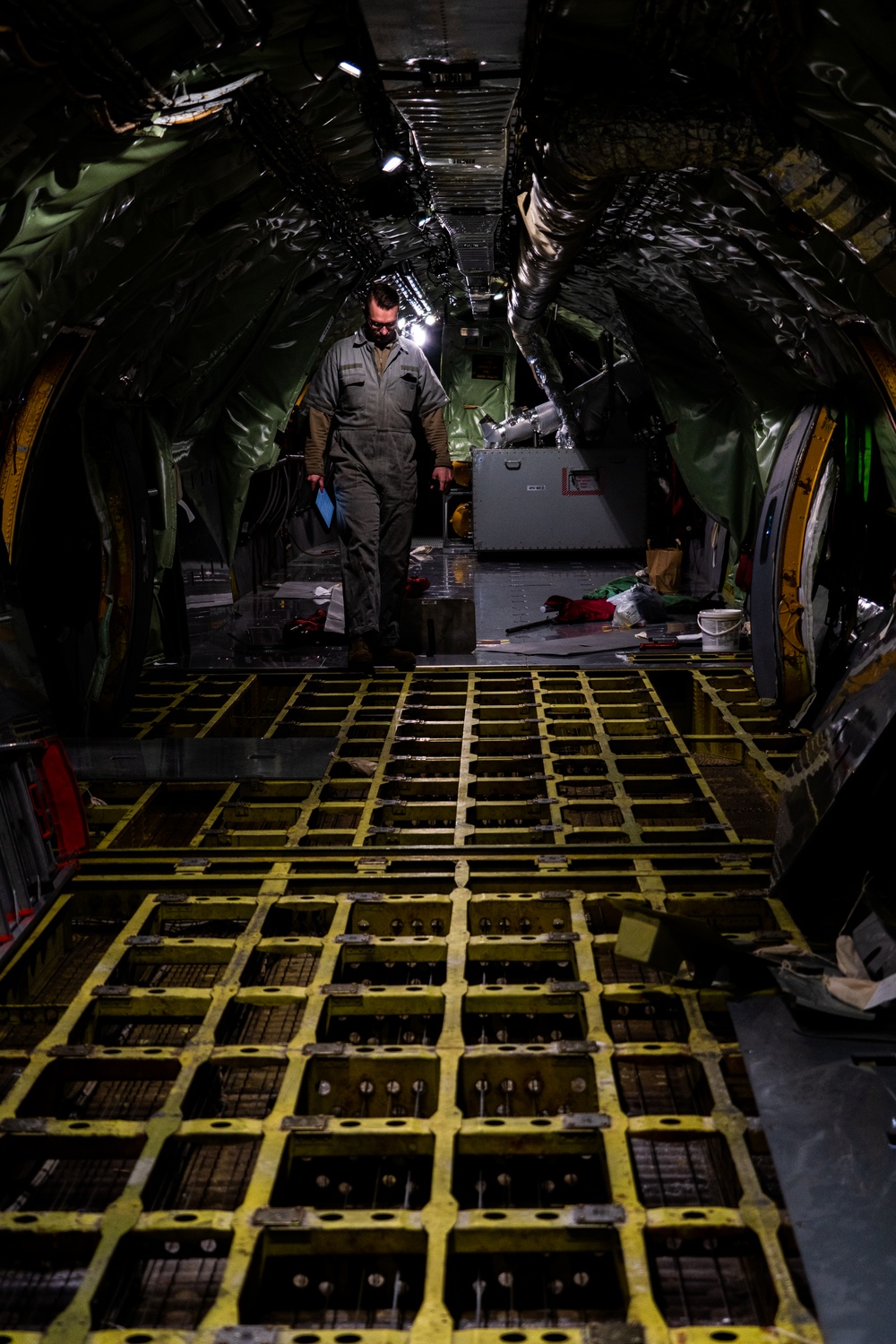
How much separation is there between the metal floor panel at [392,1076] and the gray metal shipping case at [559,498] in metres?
7.84

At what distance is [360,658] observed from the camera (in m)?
7.00

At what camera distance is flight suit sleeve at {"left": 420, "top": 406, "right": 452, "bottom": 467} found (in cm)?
714

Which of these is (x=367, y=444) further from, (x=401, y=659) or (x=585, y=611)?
(x=585, y=611)

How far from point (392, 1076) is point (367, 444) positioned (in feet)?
15.8

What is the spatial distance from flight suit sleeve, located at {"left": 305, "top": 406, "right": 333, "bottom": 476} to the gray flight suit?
59 mm

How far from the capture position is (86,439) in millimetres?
5836

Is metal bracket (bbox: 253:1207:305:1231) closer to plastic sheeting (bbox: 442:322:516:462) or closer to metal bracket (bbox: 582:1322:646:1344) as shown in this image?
metal bracket (bbox: 582:1322:646:1344)

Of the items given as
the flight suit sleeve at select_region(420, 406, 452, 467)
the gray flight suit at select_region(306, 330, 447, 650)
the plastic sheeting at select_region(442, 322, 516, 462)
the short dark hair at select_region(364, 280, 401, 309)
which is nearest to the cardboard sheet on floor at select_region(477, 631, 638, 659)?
the gray flight suit at select_region(306, 330, 447, 650)

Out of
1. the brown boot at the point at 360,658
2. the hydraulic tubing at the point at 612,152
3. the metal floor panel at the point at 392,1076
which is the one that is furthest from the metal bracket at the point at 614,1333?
the brown boot at the point at 360,658

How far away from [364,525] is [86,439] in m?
1.79

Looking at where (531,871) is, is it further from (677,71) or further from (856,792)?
(677,71)

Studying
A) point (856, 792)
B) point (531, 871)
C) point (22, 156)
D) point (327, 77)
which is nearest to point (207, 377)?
point (327, 77)

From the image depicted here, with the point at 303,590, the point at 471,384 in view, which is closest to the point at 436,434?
the point at 303,590

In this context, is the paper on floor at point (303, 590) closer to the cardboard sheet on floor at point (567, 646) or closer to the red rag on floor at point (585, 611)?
the red rag on floor at point (585, 611)
